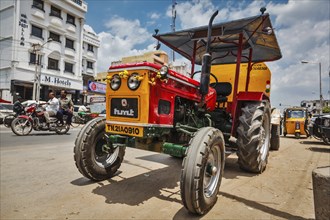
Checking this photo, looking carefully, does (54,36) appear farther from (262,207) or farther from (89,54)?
(262,207)

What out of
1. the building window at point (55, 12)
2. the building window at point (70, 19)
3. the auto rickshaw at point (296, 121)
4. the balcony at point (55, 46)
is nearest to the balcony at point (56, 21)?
the building window at point (55, 12)

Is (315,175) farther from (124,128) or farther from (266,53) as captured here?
(266,53)

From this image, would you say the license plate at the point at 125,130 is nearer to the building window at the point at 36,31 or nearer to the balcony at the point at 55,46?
the building window at the point at 36,31

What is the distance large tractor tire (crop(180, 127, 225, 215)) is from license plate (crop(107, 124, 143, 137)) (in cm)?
73

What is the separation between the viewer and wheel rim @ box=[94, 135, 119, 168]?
13.0 feet

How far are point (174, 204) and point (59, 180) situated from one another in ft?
6.79

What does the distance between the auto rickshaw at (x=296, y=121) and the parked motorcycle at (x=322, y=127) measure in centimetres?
487

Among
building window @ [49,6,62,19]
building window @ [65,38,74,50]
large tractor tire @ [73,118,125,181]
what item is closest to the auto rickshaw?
large tractor tire @ [73,118,125,181]

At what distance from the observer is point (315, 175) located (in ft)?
4.87

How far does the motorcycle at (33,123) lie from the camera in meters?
10.1

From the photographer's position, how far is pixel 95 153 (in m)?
4.03

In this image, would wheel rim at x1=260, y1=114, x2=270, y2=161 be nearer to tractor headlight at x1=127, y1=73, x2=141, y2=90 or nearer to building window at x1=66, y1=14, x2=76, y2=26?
tractor headlight at x1=127, y1=73, x2=141, y2=90

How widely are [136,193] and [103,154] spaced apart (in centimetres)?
96

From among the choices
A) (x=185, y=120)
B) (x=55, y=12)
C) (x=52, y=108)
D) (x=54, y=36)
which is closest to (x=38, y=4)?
(x=55, y=12)
